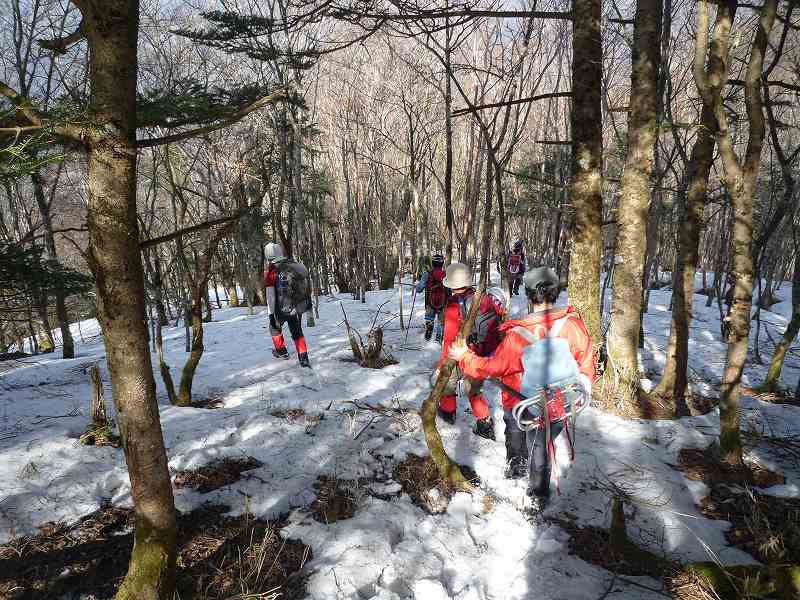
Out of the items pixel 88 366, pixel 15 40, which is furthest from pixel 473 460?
pixel 15 40

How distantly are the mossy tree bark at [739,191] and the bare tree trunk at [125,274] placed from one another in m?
4.05

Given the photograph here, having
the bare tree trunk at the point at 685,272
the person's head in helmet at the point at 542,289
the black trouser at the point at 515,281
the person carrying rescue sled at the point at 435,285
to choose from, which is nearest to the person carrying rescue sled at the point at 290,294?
the person carrying rescue sled at the point at 435,285

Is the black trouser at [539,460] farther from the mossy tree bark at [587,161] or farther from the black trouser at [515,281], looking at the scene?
the black trouser at [515,281]

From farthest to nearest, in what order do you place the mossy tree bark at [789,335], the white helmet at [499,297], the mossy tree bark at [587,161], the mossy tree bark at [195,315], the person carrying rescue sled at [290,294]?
1. the person carrying rescue sled at [290,294]
2. the mossy tree bark at [789,335]
3. the mossy tree bark at [587,161]
4. the mossy tree bark at [195,315]
5. the white helmet at [499,297]

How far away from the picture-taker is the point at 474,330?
423cm

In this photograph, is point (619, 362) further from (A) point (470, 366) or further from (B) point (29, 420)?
(B) point (29, 420)

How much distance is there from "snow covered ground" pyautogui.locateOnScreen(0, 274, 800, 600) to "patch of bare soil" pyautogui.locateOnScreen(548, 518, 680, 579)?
85 mm

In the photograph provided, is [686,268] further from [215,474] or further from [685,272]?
[215,474]

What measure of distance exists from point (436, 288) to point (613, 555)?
4.92m

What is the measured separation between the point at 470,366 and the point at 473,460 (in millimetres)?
1234

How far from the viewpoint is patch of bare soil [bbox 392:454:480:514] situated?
3115mm

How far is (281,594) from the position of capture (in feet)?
7.29

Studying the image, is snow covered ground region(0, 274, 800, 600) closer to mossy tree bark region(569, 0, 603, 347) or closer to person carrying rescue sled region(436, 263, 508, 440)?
person carrying rescue sled region(436, 263, 508, 440)

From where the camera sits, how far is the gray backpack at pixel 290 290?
6.08 m
